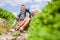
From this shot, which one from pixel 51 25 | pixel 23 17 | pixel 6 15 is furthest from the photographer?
pixel 6 15

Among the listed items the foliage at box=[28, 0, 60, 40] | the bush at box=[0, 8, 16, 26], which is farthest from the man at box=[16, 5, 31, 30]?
the foliage at box=[28, 0, 60, 40]

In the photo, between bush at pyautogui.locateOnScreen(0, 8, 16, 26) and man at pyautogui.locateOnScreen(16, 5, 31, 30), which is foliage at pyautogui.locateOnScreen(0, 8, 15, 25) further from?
man at pyautogui.locateOnScreen(16, 5, 31, 30)

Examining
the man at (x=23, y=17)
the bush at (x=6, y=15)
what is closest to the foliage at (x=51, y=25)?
the man at (x=23, y=17)

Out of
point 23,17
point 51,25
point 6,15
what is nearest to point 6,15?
point 6,15

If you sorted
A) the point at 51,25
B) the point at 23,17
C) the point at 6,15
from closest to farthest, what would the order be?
the point at 51,25, the point at 23,17, the point at 6,15

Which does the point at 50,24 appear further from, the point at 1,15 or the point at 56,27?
the point at 1,15

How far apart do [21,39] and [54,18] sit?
35.2ft

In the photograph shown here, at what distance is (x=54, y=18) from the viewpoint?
2289 millimetres

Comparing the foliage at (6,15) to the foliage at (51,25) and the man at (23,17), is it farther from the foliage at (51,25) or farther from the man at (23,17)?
the foliage at (51,25)

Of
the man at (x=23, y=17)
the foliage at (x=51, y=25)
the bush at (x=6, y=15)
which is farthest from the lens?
the bush at (x=6, y=15)

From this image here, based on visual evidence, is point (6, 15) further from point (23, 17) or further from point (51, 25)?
point (51, 25)

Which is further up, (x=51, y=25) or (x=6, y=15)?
(x=51, y=25)

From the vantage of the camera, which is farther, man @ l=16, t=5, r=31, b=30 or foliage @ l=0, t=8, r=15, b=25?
foliage @ l=0, t=8, r=15, b=25

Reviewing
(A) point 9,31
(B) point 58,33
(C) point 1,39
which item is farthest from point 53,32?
(A) point 9,31
